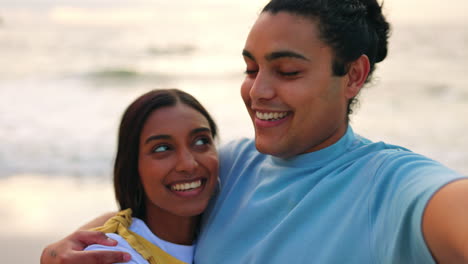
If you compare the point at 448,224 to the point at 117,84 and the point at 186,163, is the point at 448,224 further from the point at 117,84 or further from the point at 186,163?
the point at 117,84

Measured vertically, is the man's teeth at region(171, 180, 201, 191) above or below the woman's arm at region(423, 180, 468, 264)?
below

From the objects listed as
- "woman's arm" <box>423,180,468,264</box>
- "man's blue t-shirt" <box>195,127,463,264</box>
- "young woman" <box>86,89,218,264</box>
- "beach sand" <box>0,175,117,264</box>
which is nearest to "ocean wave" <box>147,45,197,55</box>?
"beach sand" <box>0,175,117,264</box>

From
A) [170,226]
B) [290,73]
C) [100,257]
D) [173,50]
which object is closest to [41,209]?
[170,226]

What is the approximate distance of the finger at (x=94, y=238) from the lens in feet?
7.36

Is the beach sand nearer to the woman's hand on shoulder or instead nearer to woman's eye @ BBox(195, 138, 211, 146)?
the woman's hand on shoulder

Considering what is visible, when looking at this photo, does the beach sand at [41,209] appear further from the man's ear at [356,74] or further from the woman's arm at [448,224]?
the woman's arm at [448,224]

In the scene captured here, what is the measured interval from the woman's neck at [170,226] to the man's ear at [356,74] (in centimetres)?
96

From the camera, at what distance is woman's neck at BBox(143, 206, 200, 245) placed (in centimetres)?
259

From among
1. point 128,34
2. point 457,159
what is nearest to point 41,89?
point 128,34

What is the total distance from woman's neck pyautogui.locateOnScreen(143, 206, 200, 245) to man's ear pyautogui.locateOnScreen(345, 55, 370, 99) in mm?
956

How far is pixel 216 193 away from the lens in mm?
2664

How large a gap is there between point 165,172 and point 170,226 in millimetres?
291

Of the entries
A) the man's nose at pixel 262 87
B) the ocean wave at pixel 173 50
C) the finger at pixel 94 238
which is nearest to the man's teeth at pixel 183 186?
the finger at pixel 94 238

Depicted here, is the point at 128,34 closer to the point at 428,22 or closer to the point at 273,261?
the point at 428,22
